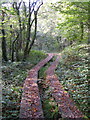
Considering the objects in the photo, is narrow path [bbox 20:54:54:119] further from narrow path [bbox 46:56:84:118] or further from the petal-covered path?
narrow path [bbox 46:56:84:118]

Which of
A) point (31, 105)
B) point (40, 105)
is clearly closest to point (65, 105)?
point (40, 105)

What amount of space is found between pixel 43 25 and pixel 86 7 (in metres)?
29.3

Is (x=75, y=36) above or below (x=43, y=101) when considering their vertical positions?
above

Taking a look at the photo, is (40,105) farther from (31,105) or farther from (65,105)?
(65,105)

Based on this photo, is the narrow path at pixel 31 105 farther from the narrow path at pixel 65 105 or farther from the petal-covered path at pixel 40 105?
the narrow path at pixel 65 105

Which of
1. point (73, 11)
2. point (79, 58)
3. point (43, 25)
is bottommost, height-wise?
point (79, 58)

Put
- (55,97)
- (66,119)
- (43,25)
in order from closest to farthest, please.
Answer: (66,119)
(55,97)
(43,25)

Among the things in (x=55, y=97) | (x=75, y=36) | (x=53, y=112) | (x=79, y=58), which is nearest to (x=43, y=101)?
(x=55, y=97)

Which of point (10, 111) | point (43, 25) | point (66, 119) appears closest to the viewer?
point (66, 119)

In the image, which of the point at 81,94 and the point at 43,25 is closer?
the point at 81,94

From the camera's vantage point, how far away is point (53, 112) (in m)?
4.73

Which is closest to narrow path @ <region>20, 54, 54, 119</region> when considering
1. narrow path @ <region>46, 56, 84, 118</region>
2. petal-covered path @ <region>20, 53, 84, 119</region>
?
petal-covered path @ <region>20, 53, 84, 119</region>

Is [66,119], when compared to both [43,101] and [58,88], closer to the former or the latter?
[43,101]

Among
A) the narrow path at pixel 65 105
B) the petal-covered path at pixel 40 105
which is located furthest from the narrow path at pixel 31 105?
the narrow path at pixel 65 105
